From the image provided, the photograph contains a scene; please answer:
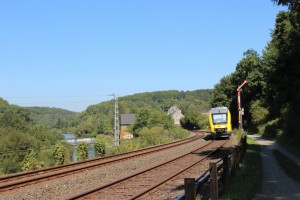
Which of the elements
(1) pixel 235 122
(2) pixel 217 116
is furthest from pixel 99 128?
(2) pixel 217 116

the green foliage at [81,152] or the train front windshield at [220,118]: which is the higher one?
the train front windshield at [220,118]

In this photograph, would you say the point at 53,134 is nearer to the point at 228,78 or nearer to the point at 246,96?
the point at 228,78

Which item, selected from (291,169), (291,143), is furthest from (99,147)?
(291,169)

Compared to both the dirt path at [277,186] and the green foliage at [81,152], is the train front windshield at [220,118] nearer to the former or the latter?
the green foliage at [81,152]

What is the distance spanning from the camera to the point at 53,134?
402 feet

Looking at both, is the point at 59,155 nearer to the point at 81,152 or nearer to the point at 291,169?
the point at 81,152

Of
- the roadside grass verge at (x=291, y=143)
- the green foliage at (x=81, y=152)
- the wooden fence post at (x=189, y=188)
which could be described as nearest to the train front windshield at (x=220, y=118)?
the roadside grass verge at (x=291, y=143)

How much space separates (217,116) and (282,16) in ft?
38.5

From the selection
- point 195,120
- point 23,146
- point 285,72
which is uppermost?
point 285,72

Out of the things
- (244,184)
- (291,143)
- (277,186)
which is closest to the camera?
(244,184)

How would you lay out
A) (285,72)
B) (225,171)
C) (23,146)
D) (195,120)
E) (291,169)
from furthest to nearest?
(195,120) → (23,146) → (285,72) → (291,169) → (225,171)

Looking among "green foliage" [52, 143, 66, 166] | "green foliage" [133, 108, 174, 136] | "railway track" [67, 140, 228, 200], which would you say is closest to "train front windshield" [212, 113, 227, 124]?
"green foliage" [52, 143, 66, 166]

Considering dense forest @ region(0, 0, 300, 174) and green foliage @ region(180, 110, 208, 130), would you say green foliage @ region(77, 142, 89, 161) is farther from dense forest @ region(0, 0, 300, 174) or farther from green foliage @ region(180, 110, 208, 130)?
green foliage @ region(180, 110, 208, 130)

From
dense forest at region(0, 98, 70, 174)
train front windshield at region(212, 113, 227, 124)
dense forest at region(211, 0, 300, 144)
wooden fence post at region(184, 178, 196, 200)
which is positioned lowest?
dense forest at region(0, 98, 70, 174)
